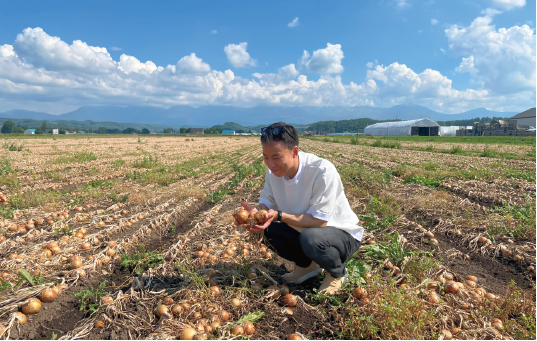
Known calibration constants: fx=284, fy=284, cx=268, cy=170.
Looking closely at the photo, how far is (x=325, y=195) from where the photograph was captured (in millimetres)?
2693

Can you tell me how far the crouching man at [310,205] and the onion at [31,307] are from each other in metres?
2.20

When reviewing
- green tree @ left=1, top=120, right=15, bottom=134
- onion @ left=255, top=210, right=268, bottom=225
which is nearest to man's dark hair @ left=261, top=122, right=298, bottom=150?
onion @ left=255, top=210, right=268, bottom=225

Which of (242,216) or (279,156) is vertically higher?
(279,156)

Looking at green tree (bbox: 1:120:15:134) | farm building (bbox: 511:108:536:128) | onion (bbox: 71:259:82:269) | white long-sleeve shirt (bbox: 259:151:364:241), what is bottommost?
onion (bbox: 71:259:82:269)

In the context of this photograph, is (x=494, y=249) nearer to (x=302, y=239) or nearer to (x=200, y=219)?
(x=302, y=239)

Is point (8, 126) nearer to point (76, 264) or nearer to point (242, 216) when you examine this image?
point (76, 264)

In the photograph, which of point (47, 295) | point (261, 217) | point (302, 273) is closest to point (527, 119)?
point (302, 273)

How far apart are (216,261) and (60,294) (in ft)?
5.55

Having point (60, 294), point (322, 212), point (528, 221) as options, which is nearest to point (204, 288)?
point (322, 212)

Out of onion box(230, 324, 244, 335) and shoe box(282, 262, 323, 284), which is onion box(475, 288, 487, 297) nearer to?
shoe box(282, 262, 323, 284)

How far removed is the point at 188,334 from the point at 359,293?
64.3 inches

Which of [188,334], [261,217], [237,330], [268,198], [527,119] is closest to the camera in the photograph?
[188,334]

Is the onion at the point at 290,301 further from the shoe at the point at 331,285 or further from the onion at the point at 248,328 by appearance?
the onion at the point at 248,328

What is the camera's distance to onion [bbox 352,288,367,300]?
9.08ft
